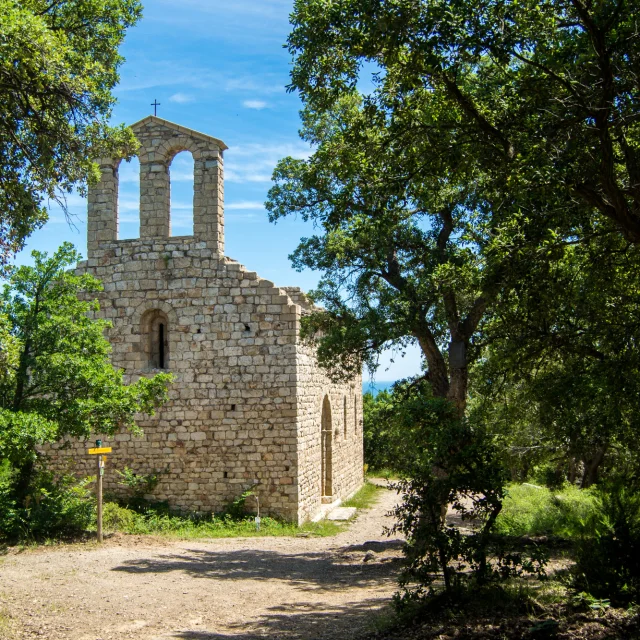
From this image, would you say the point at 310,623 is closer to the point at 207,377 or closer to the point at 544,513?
the point at 544,513

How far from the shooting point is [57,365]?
1146cm

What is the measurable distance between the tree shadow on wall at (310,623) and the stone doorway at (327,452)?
31.7 feet

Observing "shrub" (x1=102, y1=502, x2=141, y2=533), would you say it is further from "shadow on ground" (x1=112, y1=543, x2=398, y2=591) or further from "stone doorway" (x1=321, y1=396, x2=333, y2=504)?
"stone doorway" (x1=321, y1=396, x2=333, y2=504)

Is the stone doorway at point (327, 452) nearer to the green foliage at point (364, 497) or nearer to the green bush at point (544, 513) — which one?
the green foliage at point (364, 497)

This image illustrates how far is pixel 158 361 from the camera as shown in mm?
15180

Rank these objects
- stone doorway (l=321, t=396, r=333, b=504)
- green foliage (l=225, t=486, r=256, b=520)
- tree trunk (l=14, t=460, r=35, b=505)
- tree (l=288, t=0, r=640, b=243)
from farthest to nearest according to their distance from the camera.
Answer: stone doorway (l=321, t=396, r=333, b=504)
green foliage (l=225, t=486, r=256, b=520)
tree trunk (l=14, t=460, r=35, b=505)
tree (l=288, t=0, r=640, b=243)

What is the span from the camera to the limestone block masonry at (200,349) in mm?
14375

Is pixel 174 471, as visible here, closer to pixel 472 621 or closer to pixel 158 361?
pixel 158 361

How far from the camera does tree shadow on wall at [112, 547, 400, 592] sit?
9844mm

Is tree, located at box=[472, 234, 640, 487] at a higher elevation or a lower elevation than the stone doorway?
higher

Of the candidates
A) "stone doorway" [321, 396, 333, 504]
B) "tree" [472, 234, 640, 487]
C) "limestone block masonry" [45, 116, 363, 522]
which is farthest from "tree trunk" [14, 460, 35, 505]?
"tree" [472, 234, 640, 487]

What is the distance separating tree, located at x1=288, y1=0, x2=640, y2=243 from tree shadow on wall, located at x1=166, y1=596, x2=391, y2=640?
441 centimetres

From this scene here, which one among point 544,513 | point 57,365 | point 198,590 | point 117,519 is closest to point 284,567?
point 198,590

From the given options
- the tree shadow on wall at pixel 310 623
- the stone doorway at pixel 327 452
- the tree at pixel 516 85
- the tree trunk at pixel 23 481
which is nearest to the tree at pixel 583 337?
the tree at pixel 516 85
